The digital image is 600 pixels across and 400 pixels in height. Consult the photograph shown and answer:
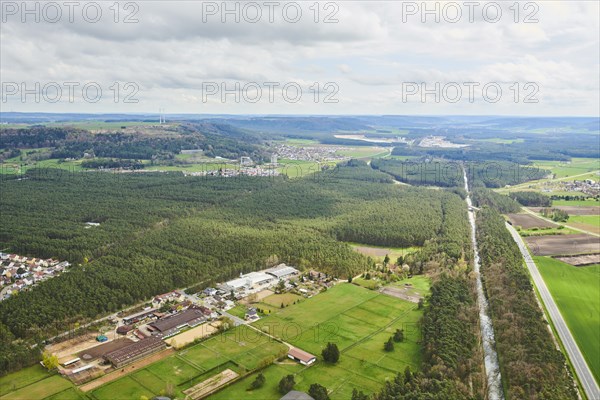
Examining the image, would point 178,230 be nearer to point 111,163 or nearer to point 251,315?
point 251,315

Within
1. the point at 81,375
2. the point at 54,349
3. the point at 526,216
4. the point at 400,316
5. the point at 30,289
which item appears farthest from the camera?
the point at 526,216

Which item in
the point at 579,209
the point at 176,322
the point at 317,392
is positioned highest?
the point at 579,209

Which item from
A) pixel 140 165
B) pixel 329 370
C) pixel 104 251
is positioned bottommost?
pixel 329 370

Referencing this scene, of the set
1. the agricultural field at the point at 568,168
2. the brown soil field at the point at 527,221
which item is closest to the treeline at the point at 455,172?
the agricultural field at the point at 568,168

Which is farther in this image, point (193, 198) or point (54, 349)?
point (193, 198)

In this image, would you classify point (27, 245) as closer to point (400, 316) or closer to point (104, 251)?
point (104, 251)

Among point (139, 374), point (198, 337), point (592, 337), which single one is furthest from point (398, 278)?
point (139, 374)

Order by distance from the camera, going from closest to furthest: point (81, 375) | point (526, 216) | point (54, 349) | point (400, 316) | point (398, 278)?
point (81, 375)
point (54, 349)
point (400, 316)
point (398, 278)
point (526, 216)

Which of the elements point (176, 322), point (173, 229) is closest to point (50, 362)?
point (176, 322)
